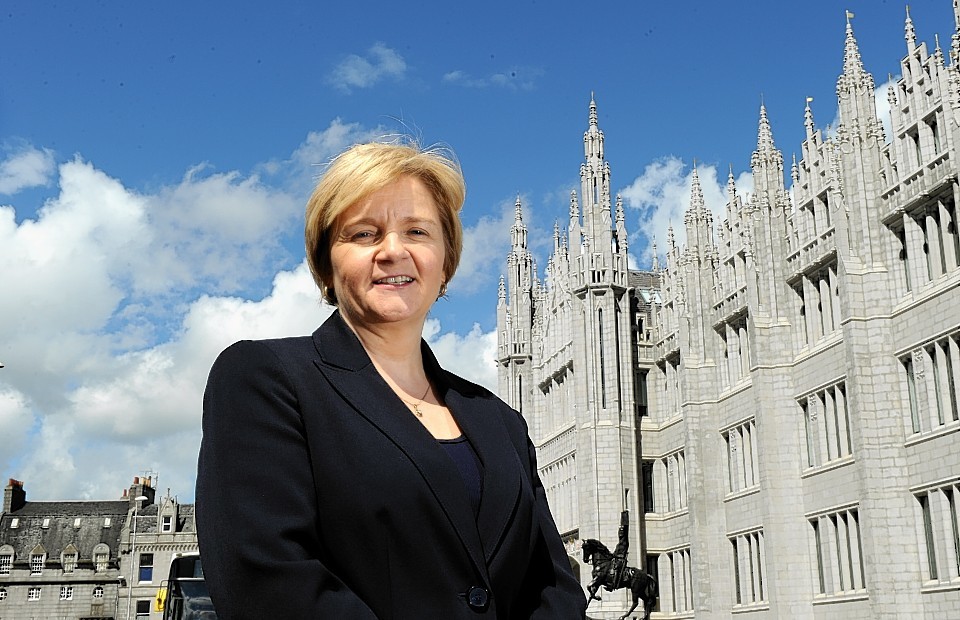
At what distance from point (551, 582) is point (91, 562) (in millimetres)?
66725

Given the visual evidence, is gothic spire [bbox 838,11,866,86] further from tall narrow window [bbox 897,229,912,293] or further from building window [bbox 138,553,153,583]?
building window [bbox 138,553,153,583]

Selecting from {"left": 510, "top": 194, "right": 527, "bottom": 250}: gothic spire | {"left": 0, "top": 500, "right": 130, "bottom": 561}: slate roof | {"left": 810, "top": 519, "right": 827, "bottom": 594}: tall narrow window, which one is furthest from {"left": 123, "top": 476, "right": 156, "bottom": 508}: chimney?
{"left": 810, "top": 519, "right": 827, "bottom": 594}: tall narrow window

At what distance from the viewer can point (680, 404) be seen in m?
36.4

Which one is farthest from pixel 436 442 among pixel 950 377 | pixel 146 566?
pixel 146 566

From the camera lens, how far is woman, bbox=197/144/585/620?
74.5 inches

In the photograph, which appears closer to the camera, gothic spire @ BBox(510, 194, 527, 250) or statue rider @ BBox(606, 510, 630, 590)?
statue rider @ BBox(606, 510, 630, 590)

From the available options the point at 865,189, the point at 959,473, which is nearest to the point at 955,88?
the point at 865,189

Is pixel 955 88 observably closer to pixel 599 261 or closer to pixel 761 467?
pixel 761 467

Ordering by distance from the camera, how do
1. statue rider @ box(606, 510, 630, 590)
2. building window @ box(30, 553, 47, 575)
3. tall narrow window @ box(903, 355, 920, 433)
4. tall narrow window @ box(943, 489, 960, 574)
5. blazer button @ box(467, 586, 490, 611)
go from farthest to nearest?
1. building window @ box(30, 553, 47, 575)
2. statue rider @ box(606, 510, 630, 590)
3. tall narrow window @ box(903, 355, 920, 433)
4. tall narrow window @ box(943, 489, 960, 574)
5. blazer button @ box(467, 586, 490, 611)

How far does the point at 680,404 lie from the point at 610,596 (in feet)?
24.1

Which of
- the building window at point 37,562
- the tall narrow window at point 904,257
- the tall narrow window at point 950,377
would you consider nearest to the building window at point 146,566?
the building window at point 37,562

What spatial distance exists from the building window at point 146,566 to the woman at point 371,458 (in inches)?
2515

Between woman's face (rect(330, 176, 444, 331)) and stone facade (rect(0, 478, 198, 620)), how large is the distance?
6098cm

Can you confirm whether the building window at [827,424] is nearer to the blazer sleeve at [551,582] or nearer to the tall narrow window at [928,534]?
the tall narrow window at [928,534]
